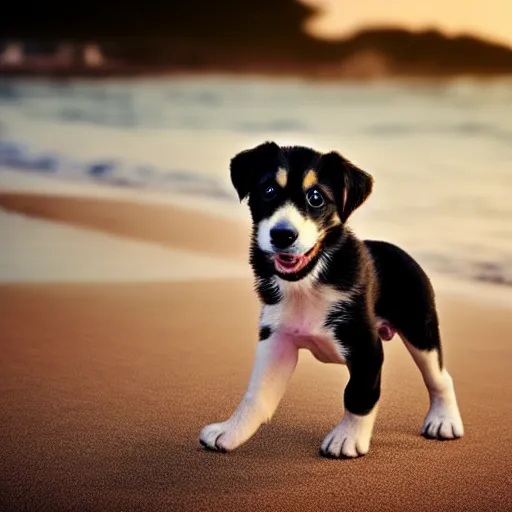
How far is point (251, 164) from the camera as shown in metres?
2.08

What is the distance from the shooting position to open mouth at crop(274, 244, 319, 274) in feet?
6.61

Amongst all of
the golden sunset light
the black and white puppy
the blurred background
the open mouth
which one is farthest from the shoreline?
the open mouth

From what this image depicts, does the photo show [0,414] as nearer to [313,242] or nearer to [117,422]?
[117,422]

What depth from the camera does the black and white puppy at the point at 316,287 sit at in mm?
2002

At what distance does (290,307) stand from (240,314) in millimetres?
1424

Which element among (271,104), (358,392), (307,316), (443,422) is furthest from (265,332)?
(271,104)

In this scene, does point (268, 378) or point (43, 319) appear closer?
point (268, 378)

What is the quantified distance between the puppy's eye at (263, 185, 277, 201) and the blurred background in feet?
6.46

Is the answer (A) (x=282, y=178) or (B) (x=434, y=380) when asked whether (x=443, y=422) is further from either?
(A) (x=282, y=178)

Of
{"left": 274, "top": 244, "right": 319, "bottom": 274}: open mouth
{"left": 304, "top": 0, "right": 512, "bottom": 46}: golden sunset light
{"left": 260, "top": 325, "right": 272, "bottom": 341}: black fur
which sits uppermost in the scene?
{"left": 304, "top": 0, "right": 512, "bottom": 46}: golden sunset light

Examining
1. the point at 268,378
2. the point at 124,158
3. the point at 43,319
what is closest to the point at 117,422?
the point at 268,378

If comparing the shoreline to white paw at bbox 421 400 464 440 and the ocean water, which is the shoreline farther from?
white paw at bbox 421 400 464 440

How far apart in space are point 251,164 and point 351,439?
2.08 feet

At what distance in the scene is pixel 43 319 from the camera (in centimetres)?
346
